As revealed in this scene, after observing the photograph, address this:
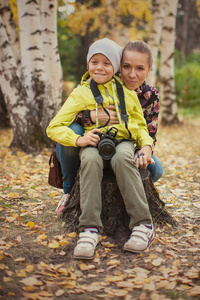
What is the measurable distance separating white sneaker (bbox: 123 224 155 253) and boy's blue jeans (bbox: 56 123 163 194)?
2.10 ft

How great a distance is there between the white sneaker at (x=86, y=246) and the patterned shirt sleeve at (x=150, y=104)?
1.20m

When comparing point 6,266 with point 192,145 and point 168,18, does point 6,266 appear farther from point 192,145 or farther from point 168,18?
point 168,18

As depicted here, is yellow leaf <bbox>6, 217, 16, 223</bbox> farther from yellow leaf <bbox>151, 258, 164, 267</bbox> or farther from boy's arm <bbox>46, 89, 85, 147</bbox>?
yellow leaf <bbox>151, 258, 164, 267</bbox>

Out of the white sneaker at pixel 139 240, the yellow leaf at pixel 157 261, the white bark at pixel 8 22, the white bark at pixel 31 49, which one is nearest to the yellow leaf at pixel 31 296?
the white sneaker at pixel 139 240

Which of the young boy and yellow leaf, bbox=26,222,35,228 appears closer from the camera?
the young boy

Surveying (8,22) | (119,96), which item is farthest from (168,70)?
(119,96)

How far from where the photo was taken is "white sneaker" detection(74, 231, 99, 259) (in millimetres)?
2090

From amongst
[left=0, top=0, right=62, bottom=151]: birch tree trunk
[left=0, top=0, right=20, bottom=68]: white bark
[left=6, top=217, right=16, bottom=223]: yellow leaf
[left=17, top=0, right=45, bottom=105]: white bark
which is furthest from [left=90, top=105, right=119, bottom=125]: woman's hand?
[left=0, top=0, right=20, bottom=68]: white bark

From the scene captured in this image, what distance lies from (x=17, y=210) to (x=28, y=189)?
1.98 feet

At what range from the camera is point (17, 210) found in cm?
288

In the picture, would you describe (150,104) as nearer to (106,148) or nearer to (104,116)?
(104,116)

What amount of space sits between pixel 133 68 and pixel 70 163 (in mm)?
1001

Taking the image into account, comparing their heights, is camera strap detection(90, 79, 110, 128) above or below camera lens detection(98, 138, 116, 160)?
above

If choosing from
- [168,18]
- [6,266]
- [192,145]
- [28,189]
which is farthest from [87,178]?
[168,18]
